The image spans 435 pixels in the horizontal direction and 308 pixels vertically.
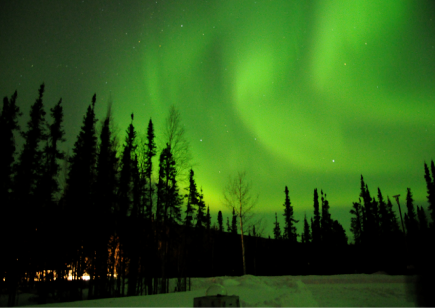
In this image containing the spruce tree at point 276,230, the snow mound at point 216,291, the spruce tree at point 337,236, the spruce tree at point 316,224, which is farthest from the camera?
the spruce tree at point 276,230

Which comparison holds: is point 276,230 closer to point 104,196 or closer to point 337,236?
point 337,236

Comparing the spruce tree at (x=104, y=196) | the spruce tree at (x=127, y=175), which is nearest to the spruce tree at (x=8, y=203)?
the spruce tree at (x=104, y=196)

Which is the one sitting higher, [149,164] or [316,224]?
[149,164]

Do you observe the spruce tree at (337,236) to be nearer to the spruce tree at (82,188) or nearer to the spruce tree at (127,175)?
the spruce tree at (127,175)

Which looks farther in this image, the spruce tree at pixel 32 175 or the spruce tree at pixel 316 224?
the spruce tree at pixel 316 224

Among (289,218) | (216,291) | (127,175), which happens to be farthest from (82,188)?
(289,218)

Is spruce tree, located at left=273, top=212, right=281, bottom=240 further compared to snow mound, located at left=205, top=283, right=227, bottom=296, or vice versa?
spruce tree, located at left=273, top=212, right=281, bottom=240

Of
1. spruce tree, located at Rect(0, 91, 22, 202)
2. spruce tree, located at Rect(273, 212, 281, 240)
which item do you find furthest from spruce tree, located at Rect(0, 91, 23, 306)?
spruce tree, located at Rect(273, 212, 281, 240)

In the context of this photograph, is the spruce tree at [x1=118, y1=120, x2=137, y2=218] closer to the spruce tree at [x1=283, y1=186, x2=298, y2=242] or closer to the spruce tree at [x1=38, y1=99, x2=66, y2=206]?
the spruce tree at [x1=38, y1=99, x2=66, y2=206]

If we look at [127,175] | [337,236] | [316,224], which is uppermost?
[127,175]

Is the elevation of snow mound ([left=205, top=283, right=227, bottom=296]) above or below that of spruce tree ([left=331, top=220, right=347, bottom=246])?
below

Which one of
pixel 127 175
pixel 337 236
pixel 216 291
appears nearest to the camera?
pixel 216 291

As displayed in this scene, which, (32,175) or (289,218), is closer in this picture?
(32,175)

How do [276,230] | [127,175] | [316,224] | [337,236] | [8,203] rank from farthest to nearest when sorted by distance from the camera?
1. [276,230]
2. [316,224]
3. [337,236]
4. [127,175]
5. [8,203]
